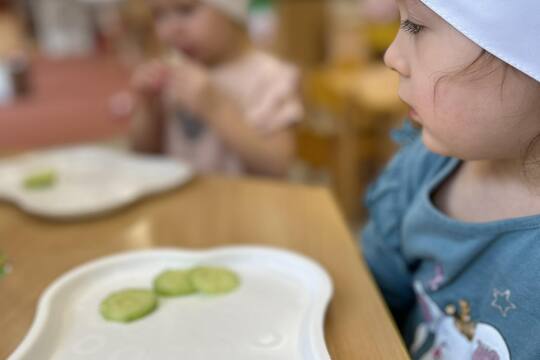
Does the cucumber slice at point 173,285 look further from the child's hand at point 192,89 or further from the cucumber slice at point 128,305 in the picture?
the child's hand at point 192,89

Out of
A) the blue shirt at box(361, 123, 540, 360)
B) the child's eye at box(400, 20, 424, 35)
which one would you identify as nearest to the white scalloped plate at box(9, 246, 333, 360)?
the blue shirt at box(361, 123, 540, 360)

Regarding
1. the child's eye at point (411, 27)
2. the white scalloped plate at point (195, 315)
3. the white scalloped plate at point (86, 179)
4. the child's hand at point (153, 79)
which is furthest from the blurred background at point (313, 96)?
the child's eye at point (411, 27)

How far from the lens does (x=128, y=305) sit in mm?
482

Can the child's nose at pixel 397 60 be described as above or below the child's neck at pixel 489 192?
above

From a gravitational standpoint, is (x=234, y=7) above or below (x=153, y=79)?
above

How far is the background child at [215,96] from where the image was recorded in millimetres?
1048

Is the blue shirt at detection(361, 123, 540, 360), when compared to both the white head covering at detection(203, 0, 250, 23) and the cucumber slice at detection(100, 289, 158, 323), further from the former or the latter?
the white head covering at detection(203, 0, 250, 23)

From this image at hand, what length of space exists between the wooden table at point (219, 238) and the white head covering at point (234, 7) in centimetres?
41

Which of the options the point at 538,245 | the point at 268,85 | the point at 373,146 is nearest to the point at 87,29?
the point at 373,146

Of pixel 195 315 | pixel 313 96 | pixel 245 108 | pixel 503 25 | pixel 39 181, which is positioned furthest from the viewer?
pixel 313 96

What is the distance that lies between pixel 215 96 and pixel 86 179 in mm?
357

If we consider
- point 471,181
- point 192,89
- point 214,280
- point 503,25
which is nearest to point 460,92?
point 503,25

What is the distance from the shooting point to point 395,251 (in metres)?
0.64

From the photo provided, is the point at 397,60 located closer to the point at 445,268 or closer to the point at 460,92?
the point at 460,92
